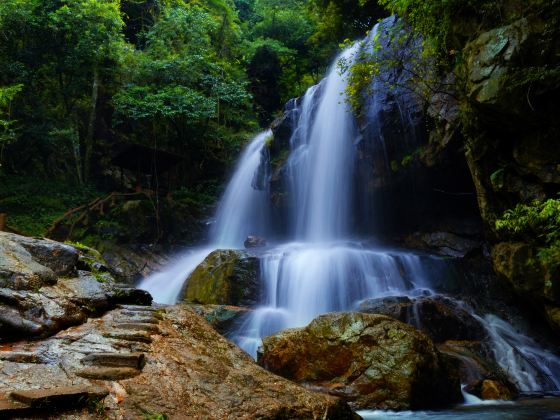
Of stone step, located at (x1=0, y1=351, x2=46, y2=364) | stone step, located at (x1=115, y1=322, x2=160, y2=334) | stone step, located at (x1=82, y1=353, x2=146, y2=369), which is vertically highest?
stone step, located at (x1=115, y1=322, x2=160, y2=334)

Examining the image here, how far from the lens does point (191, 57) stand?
20.0 metres

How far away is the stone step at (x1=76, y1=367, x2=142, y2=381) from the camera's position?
3.42 m

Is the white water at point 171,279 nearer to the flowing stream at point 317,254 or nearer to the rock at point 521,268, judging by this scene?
the flowing stream at point 317,254

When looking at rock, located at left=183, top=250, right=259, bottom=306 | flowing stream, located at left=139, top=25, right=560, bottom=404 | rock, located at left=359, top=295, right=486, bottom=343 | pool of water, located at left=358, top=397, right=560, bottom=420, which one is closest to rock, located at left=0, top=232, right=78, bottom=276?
flowing stream, located at left=139, top=25, right=560, bottom=404

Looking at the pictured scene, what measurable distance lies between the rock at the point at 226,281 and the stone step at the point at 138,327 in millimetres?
7215

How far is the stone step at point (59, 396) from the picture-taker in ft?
8.90

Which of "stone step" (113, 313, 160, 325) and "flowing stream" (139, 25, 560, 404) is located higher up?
"flowing stream" (139, 25, 560, 404)

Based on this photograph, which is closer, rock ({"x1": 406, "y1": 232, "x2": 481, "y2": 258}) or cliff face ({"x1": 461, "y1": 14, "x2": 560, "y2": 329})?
cliff face ({"x1": 461, "y1": 14, "x2": 560, "y2": 329})

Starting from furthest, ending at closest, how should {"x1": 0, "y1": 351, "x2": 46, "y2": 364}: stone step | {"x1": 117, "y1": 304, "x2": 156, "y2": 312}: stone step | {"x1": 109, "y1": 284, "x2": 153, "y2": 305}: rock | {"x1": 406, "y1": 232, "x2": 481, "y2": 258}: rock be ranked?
{"x1": 406, "y1": 232, "x2": 481, "y2": 258}: rock → {"x1": 109, "y1": 284, "x2": 153, "y2": 305}: rock → {"x1": 117, "y1": 304, "x2": 156, "y2": 312}: stone step → {"x1": 0, "y1": 351, "x2": 46, "y2": 364}: stone step

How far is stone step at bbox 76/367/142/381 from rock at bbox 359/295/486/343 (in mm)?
7218

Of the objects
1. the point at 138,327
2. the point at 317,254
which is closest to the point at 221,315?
the point at 317,254

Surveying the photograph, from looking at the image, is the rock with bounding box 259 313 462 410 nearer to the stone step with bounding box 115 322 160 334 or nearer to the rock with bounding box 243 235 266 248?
the stone step with bounding box 115 322 160 334

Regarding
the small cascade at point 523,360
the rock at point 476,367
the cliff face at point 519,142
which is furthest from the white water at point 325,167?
the rock at point 476,367

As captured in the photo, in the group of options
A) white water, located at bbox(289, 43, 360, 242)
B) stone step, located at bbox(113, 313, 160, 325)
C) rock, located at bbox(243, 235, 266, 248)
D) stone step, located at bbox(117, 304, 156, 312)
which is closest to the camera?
stone step, located at bbox(113, 313, 160, 325)
